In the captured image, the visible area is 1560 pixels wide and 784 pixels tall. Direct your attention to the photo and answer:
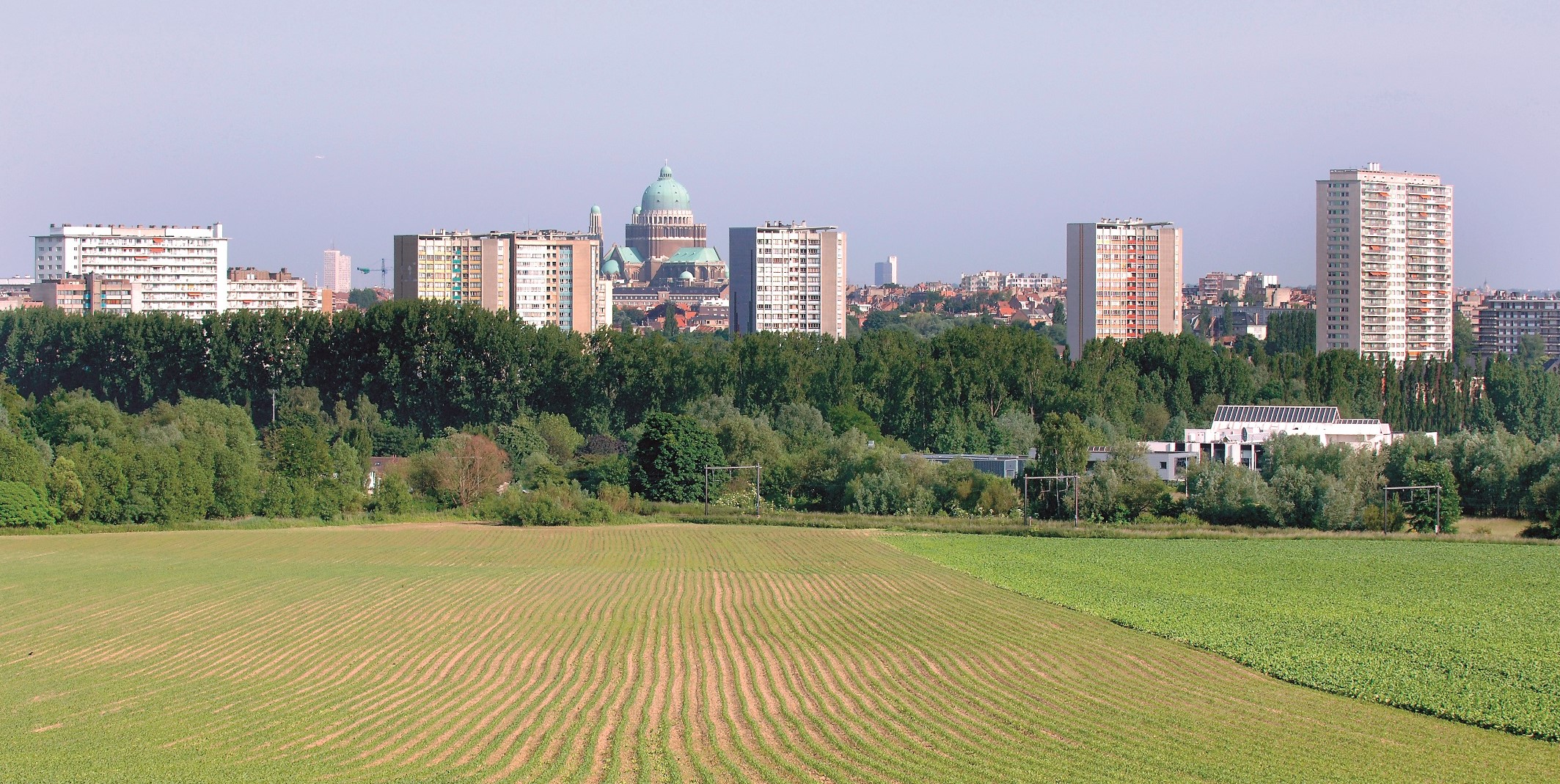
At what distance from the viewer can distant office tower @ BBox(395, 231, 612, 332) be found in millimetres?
130500

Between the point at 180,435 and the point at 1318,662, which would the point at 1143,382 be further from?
the point at 1318,662

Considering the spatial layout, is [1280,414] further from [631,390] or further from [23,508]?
[23,508]

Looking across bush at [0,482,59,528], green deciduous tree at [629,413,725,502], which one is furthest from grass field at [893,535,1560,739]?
bush at [0,482,59,528]

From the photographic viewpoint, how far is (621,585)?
36.8 m

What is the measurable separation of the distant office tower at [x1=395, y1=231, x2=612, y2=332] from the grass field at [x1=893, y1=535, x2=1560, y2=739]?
281ft

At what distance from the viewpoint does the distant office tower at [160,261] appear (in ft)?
463

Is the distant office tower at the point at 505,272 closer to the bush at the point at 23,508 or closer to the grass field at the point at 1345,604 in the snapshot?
the bush at the point at 23,508

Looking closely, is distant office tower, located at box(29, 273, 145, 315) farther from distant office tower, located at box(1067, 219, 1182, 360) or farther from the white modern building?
the white modern building

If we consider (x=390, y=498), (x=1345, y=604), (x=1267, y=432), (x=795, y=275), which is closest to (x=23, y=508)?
(x=390, y=498)

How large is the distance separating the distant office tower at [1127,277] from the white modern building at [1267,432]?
170 ft

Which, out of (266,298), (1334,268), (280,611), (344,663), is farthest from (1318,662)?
(266,298)

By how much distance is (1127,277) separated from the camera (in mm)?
129500

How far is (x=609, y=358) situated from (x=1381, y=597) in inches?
2187

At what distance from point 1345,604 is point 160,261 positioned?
431ft
